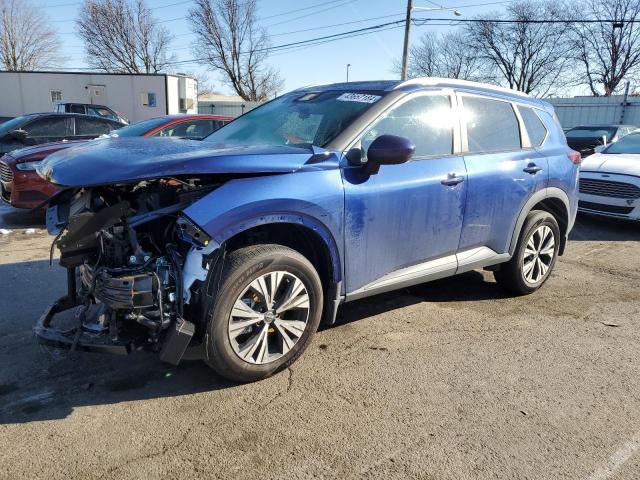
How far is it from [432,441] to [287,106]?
2.78 metres

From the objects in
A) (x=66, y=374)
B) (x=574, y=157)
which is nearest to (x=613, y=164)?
(x=574, y=157)

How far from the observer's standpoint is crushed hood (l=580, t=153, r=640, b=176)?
8016mm

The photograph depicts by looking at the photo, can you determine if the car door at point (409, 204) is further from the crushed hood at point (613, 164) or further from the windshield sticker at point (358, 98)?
the crushed hood at point (613, 164)

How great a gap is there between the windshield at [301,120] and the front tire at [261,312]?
2.92ft

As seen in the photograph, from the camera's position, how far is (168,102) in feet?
84.1

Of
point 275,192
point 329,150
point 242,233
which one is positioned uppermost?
point 329,150

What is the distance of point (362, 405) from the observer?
299cm

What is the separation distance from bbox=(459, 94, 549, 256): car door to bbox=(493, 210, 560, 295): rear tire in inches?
10.0

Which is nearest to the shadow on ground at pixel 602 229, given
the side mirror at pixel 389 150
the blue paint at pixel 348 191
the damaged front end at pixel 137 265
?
the blue paint at pixel 348 191

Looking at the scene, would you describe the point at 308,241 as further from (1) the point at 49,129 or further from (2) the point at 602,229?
(1) the point at 49,129

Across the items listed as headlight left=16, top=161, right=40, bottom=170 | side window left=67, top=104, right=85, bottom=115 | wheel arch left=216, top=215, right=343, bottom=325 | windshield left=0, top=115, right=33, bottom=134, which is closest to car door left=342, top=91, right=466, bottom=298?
wheel arch left=216, top=215, right=343, bottom=325

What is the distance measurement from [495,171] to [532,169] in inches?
21.7

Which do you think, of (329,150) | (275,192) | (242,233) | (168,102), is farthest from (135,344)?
(168,102)

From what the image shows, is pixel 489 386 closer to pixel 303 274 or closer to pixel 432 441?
pixel 432 441
